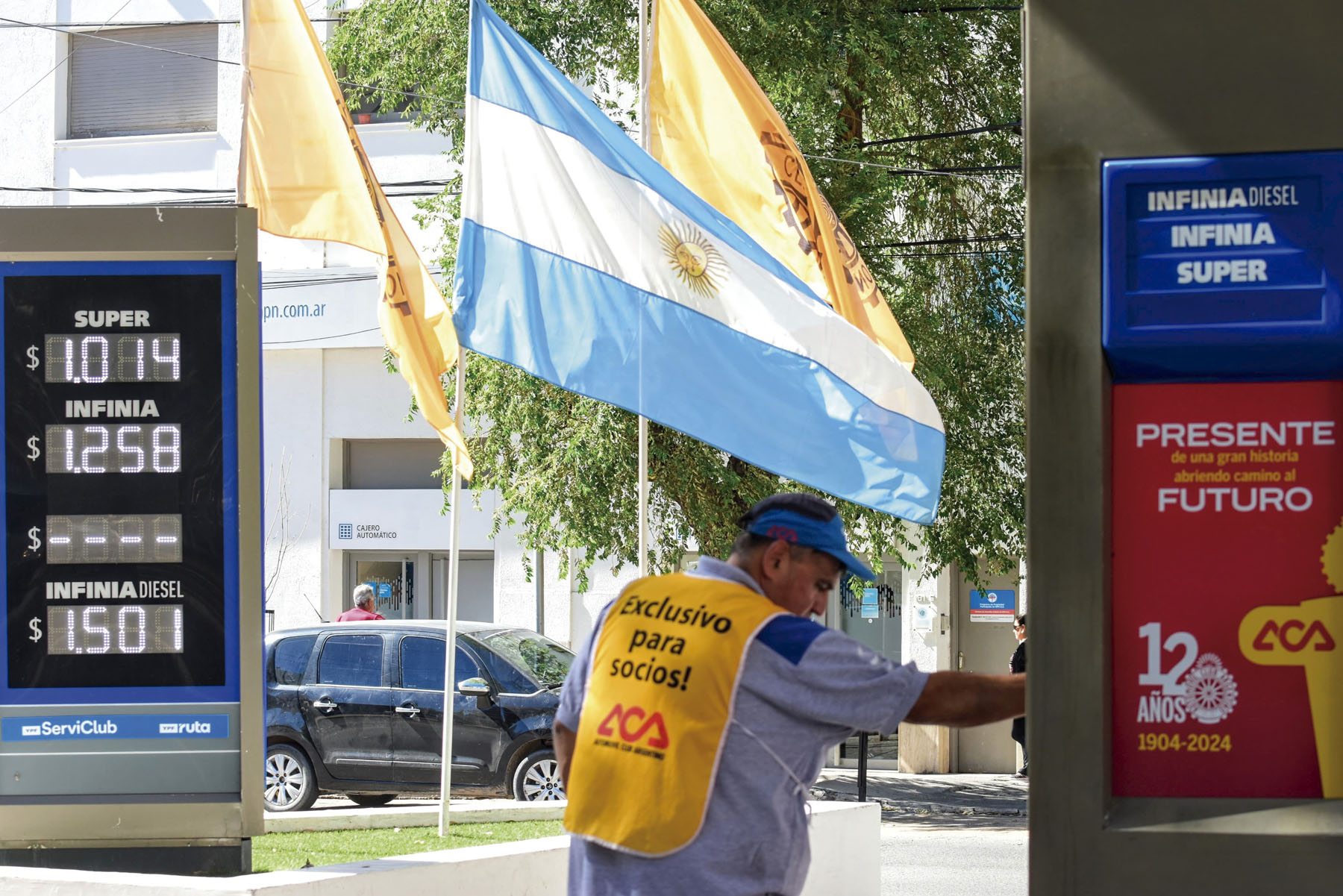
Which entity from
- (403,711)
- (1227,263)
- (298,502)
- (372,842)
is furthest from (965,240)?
(1227,263)

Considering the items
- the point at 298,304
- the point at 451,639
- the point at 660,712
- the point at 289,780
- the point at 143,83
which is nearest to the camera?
the point at 660,712

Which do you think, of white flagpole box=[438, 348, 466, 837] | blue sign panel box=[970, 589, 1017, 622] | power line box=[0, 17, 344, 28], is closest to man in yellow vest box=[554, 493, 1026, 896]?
white flagpole box=[438, 348, 466, 837]

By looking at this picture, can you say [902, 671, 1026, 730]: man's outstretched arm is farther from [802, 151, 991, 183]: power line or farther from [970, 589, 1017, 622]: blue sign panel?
[970, 589, 1017, 622]: blue sign panel

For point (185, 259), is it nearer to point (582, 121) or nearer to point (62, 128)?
point (582, 121)

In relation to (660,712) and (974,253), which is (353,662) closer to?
(974,253)

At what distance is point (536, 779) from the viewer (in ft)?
46.5

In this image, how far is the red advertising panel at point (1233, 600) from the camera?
2.92m

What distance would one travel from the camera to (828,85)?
52.6 feet

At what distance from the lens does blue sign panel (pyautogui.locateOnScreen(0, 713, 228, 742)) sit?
6.38m

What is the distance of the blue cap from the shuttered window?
24785mm

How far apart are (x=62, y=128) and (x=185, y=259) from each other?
74.8 feet

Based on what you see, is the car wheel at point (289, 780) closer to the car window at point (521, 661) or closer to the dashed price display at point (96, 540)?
the car window at point (521, 661)

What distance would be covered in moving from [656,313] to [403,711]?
764 centimetres

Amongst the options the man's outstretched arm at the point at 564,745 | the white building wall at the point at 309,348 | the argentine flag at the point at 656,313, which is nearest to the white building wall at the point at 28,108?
the white building wall at the point at 309,348
